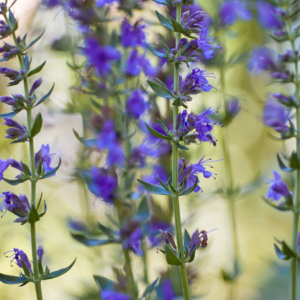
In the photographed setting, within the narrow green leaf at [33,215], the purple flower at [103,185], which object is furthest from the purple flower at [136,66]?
the narrow green leaf at [33,215]

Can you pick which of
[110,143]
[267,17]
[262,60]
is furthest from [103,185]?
[267,17]

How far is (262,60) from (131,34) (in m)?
0.56

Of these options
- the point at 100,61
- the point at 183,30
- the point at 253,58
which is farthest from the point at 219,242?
the point at 183,30

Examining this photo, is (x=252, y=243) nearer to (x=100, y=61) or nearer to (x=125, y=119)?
(x=125, y=119)

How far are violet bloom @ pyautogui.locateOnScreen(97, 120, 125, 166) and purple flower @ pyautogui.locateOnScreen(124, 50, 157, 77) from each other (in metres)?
0.24

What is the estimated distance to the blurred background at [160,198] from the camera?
1.26 m

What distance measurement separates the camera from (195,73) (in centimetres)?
66

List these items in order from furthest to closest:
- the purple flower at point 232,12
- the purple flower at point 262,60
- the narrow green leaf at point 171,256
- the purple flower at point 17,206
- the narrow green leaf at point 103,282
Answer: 1. the purple flower at point 232,12
2. the purple flower at point 262,60
3. the narrow green leaf at point 103,282
4. the purple flower at point 17,206
5. the narrow green leaf at point 171,256

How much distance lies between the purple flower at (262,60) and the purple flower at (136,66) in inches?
18.5

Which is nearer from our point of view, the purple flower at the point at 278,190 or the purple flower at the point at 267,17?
the purple flower at the point at 278,190

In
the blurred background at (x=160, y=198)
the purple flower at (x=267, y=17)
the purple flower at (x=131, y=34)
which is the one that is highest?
the purple flower at (x=267, y=17)

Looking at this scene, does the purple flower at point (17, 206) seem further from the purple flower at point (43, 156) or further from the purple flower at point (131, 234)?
the purple flower at point (131, 234)

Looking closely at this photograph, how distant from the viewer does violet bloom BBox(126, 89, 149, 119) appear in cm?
106

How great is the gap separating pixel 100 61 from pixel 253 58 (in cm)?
73
